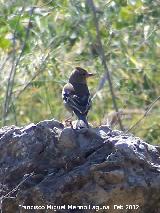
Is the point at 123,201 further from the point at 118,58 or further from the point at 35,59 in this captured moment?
the point at 118,58

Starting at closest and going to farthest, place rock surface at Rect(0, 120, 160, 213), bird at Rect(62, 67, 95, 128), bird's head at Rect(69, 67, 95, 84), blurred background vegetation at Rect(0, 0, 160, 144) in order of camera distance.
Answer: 1. rock surface at Rect(0, 120, 160, 213)
2. bird at Rect(62, 67, 95, 128)
3. bird's head at Rect(69, 67, 95, 84)
4. blurred background vegetation at Rect(0, 0, 160, 144)

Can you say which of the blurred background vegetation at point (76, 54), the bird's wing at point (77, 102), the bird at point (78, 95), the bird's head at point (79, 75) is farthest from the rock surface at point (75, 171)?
the bird's head at point (79, 75)

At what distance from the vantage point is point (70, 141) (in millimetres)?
5250

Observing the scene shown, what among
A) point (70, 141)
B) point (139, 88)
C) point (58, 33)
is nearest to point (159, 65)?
point (139, 88)

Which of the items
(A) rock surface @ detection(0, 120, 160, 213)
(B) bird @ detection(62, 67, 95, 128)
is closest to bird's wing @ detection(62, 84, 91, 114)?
(B) bird @ detection(62, 67, 95, 128)

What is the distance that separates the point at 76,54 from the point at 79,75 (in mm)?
1295

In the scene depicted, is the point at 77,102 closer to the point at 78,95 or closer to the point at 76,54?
the point at 78,95

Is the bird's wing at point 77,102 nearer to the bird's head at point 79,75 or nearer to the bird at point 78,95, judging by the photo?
the bird at point 78,95

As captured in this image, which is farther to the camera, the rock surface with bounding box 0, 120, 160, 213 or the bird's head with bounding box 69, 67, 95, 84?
the bird's head with bounding box 69, 67, 95, 84

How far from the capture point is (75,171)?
5070 mm

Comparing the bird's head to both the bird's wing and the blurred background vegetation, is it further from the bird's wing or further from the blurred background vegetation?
the bird's wing

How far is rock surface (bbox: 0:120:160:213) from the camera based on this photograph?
500 cm

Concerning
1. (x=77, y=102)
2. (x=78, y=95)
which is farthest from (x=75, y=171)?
(x=78, y=95)

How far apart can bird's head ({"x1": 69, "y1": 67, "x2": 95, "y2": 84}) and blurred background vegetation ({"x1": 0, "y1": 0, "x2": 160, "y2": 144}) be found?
0.45 feet
